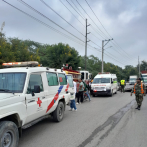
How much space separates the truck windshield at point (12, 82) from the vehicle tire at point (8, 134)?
0.91 metres

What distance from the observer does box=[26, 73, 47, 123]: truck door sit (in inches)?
178

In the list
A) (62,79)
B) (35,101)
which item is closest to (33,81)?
(35,101)

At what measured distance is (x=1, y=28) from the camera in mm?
15492

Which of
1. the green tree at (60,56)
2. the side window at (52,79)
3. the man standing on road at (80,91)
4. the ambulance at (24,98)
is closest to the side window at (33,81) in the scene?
the ambulance at (24,98)

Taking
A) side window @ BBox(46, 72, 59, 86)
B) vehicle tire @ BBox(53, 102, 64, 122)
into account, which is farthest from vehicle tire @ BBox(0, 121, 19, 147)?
vehicle tire @ BBox(53, 102, 64, 122)

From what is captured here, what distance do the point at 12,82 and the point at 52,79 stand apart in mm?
1810

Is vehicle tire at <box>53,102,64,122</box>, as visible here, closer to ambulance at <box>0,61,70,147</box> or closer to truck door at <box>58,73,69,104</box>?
ambulance at <box>0,61,70,147</box>

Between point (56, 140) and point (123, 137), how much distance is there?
1.98 metres

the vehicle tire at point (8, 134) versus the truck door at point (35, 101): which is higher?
the truck door at point (35, 101)

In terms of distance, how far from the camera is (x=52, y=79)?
6.15 meters

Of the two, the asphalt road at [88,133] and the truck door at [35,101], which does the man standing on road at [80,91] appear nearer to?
the asphalt road at [88,133]

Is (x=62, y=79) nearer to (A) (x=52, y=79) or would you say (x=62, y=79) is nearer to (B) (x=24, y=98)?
(A) (x=52, y=79)

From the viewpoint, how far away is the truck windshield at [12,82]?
14.4 feet

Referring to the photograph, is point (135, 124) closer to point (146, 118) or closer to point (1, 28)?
point (146, 118)
